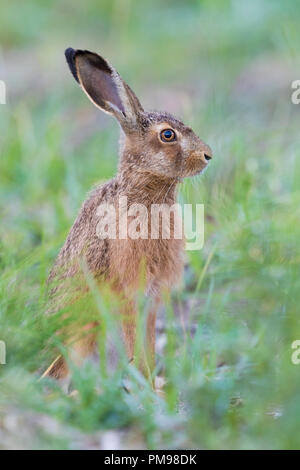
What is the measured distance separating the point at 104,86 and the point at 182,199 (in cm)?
92

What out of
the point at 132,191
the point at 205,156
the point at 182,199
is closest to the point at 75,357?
the point at 132,191

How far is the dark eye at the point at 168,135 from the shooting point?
192 inches

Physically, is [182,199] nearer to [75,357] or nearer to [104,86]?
[104,86]

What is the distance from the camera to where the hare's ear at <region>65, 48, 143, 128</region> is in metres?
4.82

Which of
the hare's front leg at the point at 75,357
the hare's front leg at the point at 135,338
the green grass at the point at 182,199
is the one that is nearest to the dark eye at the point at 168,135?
the green grass at the point at 182,199

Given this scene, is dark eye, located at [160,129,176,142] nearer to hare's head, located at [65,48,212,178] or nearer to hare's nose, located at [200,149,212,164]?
hare's head, located at [65,48,212,178]

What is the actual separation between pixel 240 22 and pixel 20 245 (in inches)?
182

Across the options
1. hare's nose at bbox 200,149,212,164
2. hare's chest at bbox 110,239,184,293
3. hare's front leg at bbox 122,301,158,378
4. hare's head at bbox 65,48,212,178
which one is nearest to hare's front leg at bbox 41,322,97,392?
hare's front leg at bbox 122,301,158,378

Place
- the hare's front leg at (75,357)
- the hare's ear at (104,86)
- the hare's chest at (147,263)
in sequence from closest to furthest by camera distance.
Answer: the hare's front leg at (75,357) < the hare's chest at (147,263) < the hare's ear at (104,86)

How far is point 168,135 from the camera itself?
4.88 metres

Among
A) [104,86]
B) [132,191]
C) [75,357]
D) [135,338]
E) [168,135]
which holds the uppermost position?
[104,86]

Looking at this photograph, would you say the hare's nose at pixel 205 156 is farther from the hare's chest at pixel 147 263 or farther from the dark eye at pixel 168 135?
the hare's chest at pixel 147 263

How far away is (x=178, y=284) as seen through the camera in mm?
5086

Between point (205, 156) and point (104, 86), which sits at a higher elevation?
point (104, 86)
